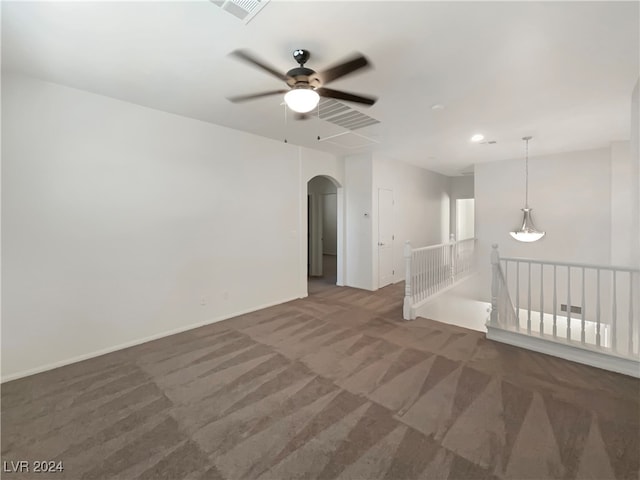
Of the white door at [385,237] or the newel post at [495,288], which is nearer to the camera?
the newel post at [495,288]

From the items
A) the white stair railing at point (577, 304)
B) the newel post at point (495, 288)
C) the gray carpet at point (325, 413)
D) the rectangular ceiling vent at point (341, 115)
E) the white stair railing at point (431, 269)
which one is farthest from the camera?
the white stair railing at point (431, 269)

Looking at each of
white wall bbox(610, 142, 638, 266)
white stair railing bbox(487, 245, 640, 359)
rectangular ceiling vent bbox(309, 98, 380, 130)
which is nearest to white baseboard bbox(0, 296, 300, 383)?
rectangular ceiling vent bbox(309, 98, 380, 130)

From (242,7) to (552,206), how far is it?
21.9ft

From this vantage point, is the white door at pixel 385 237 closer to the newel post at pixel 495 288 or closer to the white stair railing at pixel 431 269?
the white stair railing at pixel 431 269

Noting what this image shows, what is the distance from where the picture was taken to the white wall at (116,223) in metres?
2.54

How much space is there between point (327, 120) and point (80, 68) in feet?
8.29

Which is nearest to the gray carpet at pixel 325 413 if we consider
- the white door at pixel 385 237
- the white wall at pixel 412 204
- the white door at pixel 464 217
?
the white door at pixel 385 237

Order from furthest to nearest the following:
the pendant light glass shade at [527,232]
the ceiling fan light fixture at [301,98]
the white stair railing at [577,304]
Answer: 1. the pendant light glass shade at [527,232]
2. the white stair railing at [577,304]
3. the ceiling fan light fixture at [301,98]

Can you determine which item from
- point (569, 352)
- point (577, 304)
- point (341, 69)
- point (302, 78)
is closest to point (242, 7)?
point (302, 78)

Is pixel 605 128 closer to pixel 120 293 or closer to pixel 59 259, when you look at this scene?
pixel 120 293

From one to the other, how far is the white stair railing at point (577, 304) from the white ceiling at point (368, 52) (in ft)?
6.09

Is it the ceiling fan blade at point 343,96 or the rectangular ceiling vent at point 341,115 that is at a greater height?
the rectangular ceiling vent at point 341,115

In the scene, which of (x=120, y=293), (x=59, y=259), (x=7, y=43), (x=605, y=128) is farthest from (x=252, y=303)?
(x=605, y=128)

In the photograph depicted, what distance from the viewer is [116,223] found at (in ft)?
9.99
